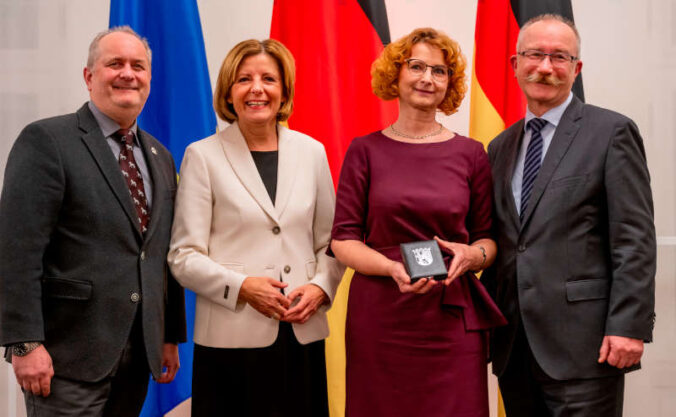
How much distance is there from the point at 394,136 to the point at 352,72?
1001 millimetres

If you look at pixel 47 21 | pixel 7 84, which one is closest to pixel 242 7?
pixel 47 21

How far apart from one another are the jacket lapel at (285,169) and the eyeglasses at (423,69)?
500 mm

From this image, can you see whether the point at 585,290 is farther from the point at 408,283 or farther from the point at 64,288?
the point at 64,288

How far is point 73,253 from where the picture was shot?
1891 millimetres

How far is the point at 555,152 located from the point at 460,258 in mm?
476

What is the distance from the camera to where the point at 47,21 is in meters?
3.33

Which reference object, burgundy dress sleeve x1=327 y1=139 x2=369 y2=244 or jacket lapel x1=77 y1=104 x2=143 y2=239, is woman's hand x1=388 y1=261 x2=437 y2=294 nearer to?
burgundy dress sleeve x1=327 y1=139 x2=369 y2=244

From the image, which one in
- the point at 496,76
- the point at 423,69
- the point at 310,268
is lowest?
the point at 310,268

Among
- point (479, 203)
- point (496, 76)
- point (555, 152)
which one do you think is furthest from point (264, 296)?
point (496, 76)

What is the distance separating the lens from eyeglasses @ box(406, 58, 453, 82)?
2127 millimetres

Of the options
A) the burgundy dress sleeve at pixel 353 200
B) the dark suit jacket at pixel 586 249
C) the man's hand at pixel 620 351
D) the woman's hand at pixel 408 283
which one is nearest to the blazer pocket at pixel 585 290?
the dark suit jacket at pixel 586 249

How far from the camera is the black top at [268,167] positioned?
217 centimetres

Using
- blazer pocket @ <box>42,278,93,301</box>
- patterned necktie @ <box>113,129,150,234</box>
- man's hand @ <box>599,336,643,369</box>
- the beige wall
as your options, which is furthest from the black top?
the beige wall

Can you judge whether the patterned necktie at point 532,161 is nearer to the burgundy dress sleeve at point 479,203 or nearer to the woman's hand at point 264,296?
the burgundy dress sleeve at point 479,203
